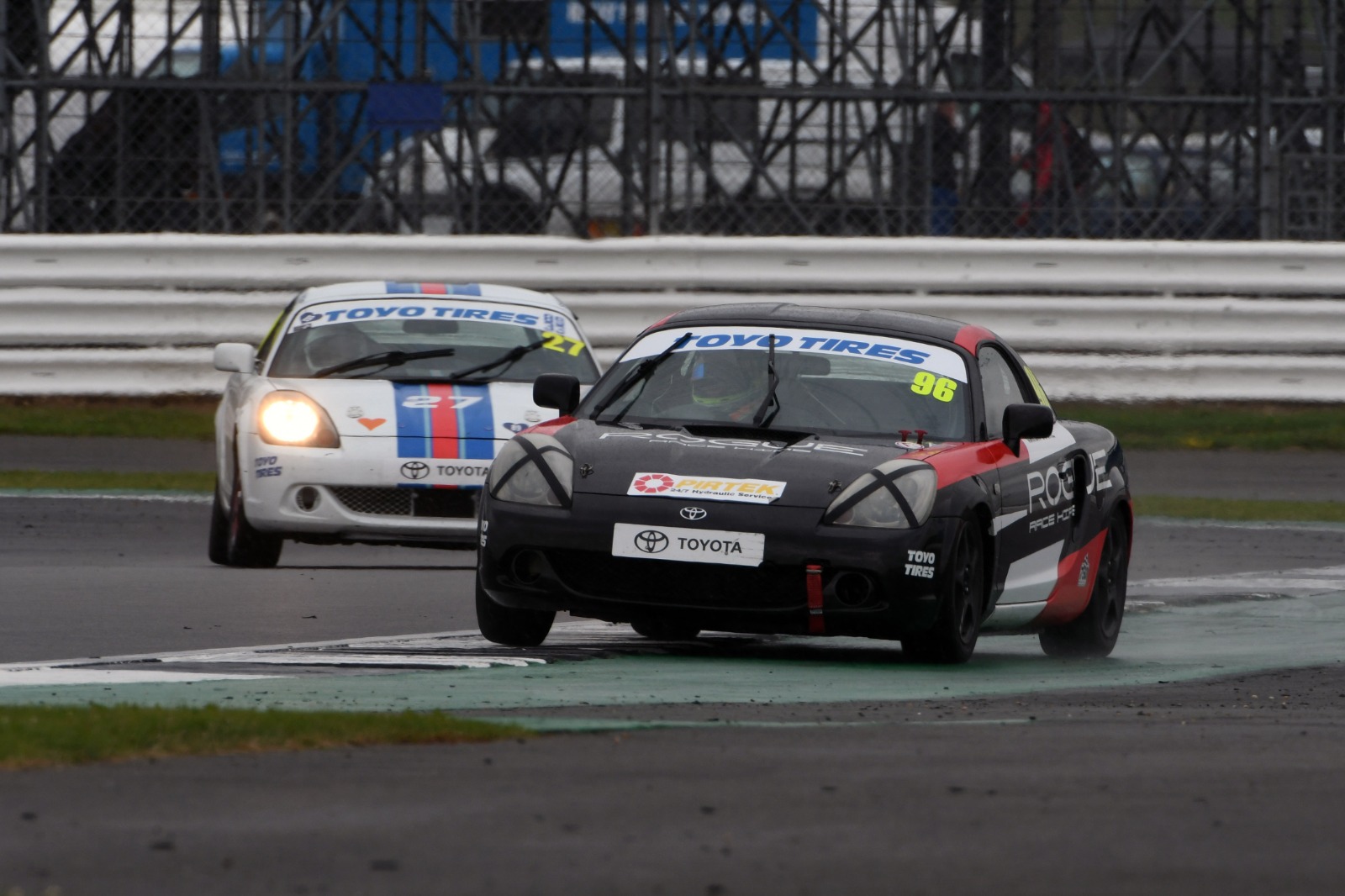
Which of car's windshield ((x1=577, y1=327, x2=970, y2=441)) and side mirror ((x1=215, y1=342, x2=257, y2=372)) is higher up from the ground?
car's windshield ((x1=577, y1=327, x2=970, y2=441))

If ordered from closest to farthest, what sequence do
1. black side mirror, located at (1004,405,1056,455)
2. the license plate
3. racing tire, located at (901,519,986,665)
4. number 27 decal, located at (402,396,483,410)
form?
the license plate, racing tire, located at (901,519,986,665), black side mirror, located at (1004,405,1056,455), number 27 decal, located at (402,396,483,410)

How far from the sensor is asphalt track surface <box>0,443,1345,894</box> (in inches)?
173

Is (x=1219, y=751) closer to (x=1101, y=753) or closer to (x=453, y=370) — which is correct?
(x=1101, y=753)

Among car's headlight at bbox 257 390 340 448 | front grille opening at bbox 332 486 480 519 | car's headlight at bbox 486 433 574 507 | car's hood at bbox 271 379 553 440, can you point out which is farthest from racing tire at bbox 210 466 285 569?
car's headlight at bbox 486 433 574 507

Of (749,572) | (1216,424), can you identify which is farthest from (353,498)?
(1216,424)

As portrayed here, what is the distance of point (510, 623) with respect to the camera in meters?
8.55

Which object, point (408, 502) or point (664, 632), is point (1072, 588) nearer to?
point (664, 632)

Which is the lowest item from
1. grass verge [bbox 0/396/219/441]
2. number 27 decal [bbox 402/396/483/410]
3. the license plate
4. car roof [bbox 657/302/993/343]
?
grass verge [bbox 0/396/219/441]

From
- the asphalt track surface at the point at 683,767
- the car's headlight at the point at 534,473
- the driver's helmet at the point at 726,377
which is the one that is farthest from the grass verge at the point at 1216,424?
the car's headlight at the point at 534,473

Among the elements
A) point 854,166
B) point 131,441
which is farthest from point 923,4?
point 131,441

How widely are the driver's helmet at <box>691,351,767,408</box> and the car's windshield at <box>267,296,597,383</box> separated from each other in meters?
3.40

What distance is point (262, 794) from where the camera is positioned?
5051 millimetres

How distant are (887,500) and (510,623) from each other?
1.33m

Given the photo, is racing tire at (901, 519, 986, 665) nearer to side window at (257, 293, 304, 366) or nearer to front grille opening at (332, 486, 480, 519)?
front grille opening at (332, 486, 480, 519)
